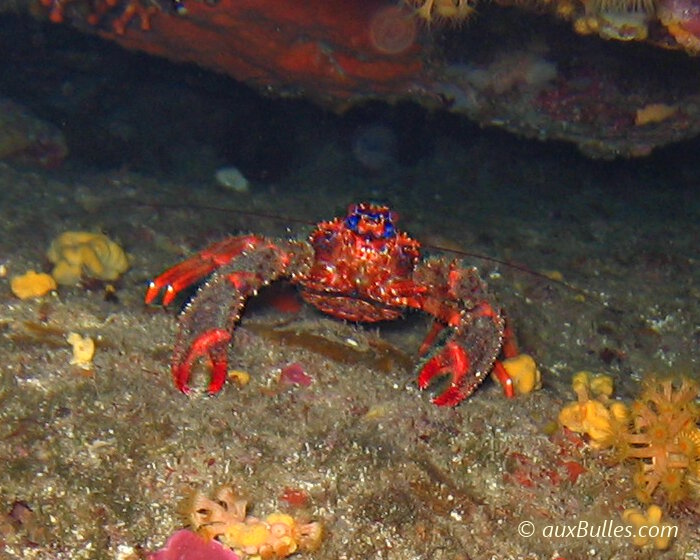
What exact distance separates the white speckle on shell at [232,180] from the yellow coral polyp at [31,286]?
5.54m

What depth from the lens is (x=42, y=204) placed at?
821cm

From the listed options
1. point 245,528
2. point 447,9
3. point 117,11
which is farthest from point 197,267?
point 117,11

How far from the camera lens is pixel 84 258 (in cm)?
630

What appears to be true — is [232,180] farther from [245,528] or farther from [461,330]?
[245,528]

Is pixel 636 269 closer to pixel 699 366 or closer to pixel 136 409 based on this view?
pixel 699 366

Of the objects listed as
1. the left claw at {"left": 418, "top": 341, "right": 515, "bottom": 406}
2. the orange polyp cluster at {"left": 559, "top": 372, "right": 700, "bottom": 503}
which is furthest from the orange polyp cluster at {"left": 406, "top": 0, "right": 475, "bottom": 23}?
the orange polyp cluster at {"left": 559, "top": 372, "right": 700, "bottom": 503}

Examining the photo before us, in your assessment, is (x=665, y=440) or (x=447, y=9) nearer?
(x=665, y=440)

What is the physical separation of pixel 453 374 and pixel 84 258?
4054 mm

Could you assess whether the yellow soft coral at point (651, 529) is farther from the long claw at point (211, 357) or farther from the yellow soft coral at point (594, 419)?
the long claw at point (211, 357)

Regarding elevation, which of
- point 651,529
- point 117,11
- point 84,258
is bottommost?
point 84,258

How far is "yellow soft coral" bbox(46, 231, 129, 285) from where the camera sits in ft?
20.2

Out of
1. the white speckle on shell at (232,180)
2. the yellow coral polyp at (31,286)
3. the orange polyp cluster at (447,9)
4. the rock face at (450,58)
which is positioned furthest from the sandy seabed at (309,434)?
the white speckle on shell at (232,180)

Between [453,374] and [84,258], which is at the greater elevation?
[453,374]

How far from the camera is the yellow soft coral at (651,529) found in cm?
361
